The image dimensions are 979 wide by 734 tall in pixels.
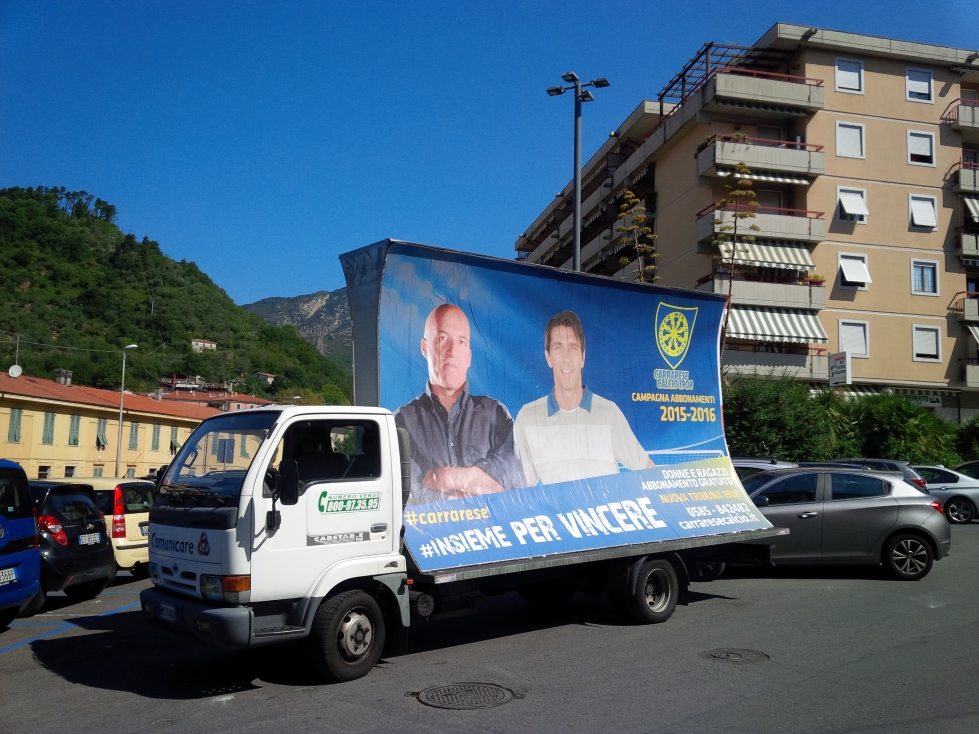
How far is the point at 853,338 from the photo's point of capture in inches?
1502

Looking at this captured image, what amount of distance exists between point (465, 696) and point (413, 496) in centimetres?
164

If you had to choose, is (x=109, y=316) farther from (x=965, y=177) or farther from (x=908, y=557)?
(x=908, y=557)

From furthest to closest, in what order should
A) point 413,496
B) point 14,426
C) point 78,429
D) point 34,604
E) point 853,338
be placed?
point 78,429
point 14,426
point 853,338
point 34,604
point 413,496

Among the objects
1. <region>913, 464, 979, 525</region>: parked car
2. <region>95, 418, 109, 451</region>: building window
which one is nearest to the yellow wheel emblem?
<region>913, 464, 979, 525</region>: parked car

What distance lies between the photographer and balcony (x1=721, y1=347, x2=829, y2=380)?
3572 cm

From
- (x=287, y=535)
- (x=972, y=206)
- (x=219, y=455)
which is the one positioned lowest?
(x=287, y=535)

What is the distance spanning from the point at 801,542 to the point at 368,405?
24.4ft

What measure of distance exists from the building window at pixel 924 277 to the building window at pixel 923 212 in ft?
5.58

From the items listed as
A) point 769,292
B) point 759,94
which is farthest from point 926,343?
point 759,94

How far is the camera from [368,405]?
275 inches

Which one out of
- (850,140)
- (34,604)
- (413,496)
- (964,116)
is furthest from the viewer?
(964,116)

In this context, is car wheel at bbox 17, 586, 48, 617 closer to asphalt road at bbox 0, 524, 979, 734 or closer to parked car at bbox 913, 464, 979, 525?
asphalt road at bbox 0, 524, 979, 734

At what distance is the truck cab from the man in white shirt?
158cm

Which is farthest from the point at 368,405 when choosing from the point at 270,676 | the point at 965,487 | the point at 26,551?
the point at 965,487
